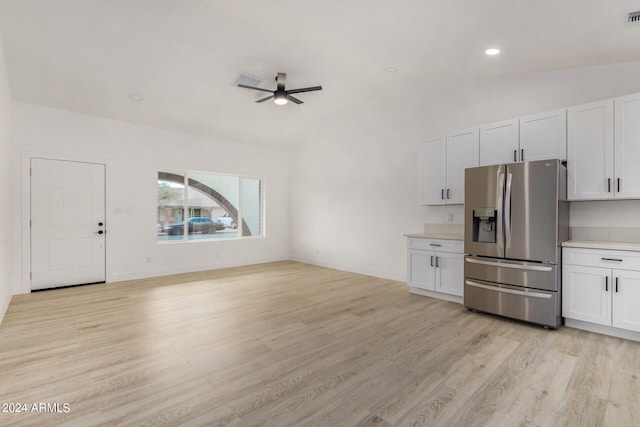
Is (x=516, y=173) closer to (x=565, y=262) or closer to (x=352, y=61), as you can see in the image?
(x=565, y=262)

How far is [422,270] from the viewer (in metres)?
4.61

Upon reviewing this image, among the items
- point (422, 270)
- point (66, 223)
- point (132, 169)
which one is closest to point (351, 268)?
point (422, 270)

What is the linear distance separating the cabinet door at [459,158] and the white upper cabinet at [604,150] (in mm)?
1061

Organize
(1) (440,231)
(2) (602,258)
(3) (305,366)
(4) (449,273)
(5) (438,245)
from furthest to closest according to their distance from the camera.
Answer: (1) (440,231)
(5) (438,245)
(4) (449,273)
(2) (602,258)
(3) (305,366)

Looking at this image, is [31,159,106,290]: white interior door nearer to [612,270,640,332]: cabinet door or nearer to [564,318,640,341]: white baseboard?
[564,318,640,341]: white baseboard

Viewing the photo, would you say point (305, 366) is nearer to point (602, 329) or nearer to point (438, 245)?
point (438, 245)

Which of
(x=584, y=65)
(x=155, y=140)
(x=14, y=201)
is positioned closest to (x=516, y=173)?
(x=584, y=65)

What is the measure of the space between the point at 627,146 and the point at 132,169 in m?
7.12

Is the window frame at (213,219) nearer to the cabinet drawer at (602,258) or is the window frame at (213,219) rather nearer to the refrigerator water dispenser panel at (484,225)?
the refrigerator water dispenser panel at (484,225)

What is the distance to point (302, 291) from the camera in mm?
4926

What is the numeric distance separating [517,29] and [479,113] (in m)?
1.65

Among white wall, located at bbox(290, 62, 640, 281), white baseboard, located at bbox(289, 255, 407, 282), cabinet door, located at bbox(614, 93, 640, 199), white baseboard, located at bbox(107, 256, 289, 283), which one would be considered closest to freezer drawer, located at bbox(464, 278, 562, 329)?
white wall, located at bbox(290, 62, 640, 281)


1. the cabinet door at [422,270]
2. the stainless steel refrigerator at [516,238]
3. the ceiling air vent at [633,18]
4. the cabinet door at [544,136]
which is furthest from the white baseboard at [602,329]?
the ceiling air vent at [633,18]

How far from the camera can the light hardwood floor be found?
1.95 m
